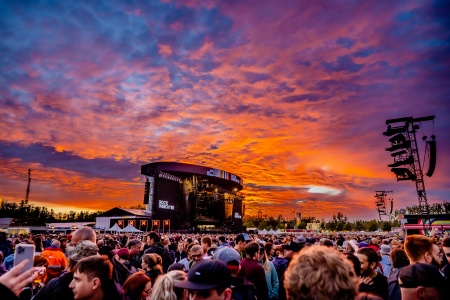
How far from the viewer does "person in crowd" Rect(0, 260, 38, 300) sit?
1677mm

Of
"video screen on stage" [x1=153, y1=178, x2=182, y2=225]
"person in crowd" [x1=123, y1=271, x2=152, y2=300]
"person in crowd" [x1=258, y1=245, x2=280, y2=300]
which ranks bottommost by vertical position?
"person in crowd" [x1=258, y1=245, x2=280, y2=300]

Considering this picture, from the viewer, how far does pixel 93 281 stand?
107 inches

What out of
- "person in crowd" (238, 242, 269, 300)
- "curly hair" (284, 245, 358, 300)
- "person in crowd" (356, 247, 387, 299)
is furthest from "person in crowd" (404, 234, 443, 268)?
"curly hair" (284, 245, 358, 300)

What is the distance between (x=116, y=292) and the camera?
9.36 ft

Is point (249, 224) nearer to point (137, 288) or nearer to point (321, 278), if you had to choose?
point (137, 288)

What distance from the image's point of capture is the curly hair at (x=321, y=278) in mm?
1744

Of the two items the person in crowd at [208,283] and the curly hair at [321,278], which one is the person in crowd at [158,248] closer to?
the person in crowd at [208,283]

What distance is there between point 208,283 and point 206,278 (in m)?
0.04

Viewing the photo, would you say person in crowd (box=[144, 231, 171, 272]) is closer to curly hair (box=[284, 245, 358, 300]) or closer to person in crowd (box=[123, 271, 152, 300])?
person in crowd (box=[123, 271, 152, 300])

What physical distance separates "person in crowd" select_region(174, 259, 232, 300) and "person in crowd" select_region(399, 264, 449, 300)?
1571 mm

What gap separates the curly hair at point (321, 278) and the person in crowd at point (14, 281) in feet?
5.09

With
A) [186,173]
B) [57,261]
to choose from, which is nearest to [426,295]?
[57,261]

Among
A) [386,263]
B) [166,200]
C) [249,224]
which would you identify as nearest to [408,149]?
[386,263]

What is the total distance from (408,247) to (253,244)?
2.38 metres
